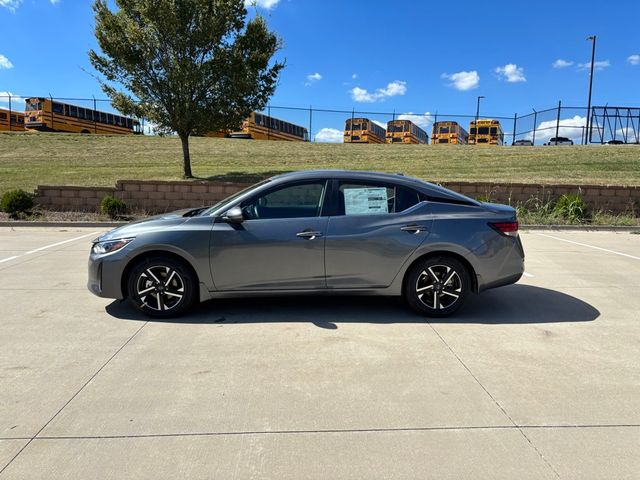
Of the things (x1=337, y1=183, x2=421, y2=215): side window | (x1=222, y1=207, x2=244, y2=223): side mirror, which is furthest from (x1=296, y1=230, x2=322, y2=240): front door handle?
(x1=222, y1=207, x2=244, y2=223): side mirror

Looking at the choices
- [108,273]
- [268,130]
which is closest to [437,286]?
[108,273]

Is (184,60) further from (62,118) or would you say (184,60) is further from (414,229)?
(62,118)

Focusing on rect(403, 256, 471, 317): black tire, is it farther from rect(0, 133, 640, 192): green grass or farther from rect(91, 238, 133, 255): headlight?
rect(0, 133, 640, 192): green grass

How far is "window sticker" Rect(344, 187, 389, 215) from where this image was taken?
203 inches

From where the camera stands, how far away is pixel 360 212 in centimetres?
514

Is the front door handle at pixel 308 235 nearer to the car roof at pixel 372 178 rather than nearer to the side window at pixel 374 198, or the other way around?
the side window at pixel 374 198

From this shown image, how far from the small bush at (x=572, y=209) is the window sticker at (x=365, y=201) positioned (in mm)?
10817

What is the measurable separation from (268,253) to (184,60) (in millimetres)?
12286

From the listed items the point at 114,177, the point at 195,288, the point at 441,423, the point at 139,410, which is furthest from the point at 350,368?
the point at 114,177

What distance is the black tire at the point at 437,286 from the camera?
5.13m

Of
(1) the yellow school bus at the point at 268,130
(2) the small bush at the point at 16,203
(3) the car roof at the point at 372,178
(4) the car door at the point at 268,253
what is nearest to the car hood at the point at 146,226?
(4) the car door at the point at 268,253

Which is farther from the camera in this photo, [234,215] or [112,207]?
[112,207]

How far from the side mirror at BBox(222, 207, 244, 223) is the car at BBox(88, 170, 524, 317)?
0.01m

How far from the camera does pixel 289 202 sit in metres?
5.25
